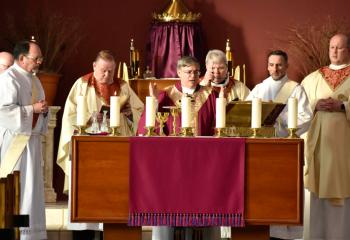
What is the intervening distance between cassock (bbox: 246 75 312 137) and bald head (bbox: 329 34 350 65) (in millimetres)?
524

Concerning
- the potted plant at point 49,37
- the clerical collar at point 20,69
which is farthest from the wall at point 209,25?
the clerical collar at point 20,69

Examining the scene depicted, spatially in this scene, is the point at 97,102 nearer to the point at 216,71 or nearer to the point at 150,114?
the point at 216,71

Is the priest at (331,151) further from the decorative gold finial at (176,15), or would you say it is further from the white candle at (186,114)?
the decorative gold finial at (176,15)

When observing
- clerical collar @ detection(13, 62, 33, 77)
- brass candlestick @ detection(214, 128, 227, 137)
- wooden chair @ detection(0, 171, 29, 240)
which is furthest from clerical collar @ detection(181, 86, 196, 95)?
wooden chair @ detection(0, 171, 29, 240)

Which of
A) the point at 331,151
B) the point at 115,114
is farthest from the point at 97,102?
the point at 331,151

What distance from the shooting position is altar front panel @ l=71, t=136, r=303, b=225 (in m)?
6.54

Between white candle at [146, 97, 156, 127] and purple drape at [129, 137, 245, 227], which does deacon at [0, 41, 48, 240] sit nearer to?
white candle at [146, 97, 156, 127]

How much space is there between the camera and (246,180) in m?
6.58

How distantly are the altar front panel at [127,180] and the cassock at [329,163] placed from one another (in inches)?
74.2

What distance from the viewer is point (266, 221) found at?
657 centimetres

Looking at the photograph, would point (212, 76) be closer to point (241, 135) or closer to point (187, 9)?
point (241, 135)

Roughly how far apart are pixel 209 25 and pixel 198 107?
370 cm

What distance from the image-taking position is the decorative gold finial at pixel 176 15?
1051 cm

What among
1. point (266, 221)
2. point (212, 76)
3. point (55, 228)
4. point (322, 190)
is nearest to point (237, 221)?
point (266, 221)
